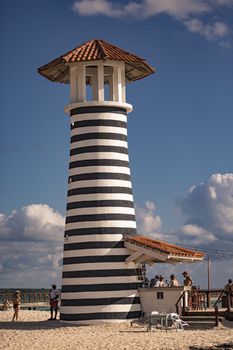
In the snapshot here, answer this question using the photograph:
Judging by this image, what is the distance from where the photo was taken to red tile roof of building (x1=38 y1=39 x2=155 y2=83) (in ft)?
86.9

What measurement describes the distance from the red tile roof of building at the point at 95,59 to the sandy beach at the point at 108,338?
9.37 m

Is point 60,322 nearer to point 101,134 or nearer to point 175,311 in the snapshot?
point 175,311

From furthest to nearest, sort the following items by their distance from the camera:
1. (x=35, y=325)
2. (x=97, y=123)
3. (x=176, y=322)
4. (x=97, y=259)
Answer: (x=97, y=123)
(x=35, y=325)
(x=97, y=259)
(x=176, y=322)

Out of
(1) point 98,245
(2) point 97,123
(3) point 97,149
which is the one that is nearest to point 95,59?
(2) point 97,123

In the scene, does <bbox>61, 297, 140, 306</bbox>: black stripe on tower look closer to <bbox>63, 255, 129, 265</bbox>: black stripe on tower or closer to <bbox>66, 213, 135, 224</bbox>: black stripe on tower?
<bbox>63, 255, 129, 265</bbox>: black stripe on tower

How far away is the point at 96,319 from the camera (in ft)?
82.2

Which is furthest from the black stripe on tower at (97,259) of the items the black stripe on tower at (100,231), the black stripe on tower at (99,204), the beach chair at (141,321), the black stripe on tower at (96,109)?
the black stripe on tower at (96,109)

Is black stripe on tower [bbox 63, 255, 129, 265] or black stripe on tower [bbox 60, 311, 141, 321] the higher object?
black stripe on tower [bbox 63, 255, 129, 265]

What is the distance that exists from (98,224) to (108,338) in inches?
196

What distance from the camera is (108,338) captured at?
21.5 meters

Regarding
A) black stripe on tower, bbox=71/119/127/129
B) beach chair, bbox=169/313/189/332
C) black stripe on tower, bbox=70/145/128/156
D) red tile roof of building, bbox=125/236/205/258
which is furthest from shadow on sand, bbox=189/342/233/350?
black stripe on tower, bbox=71/119/127/129

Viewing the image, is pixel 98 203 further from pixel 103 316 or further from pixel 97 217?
pixel 103 316

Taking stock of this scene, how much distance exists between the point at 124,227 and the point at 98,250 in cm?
128

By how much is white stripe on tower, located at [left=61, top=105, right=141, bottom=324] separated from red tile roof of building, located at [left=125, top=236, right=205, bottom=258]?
1.69 ft
